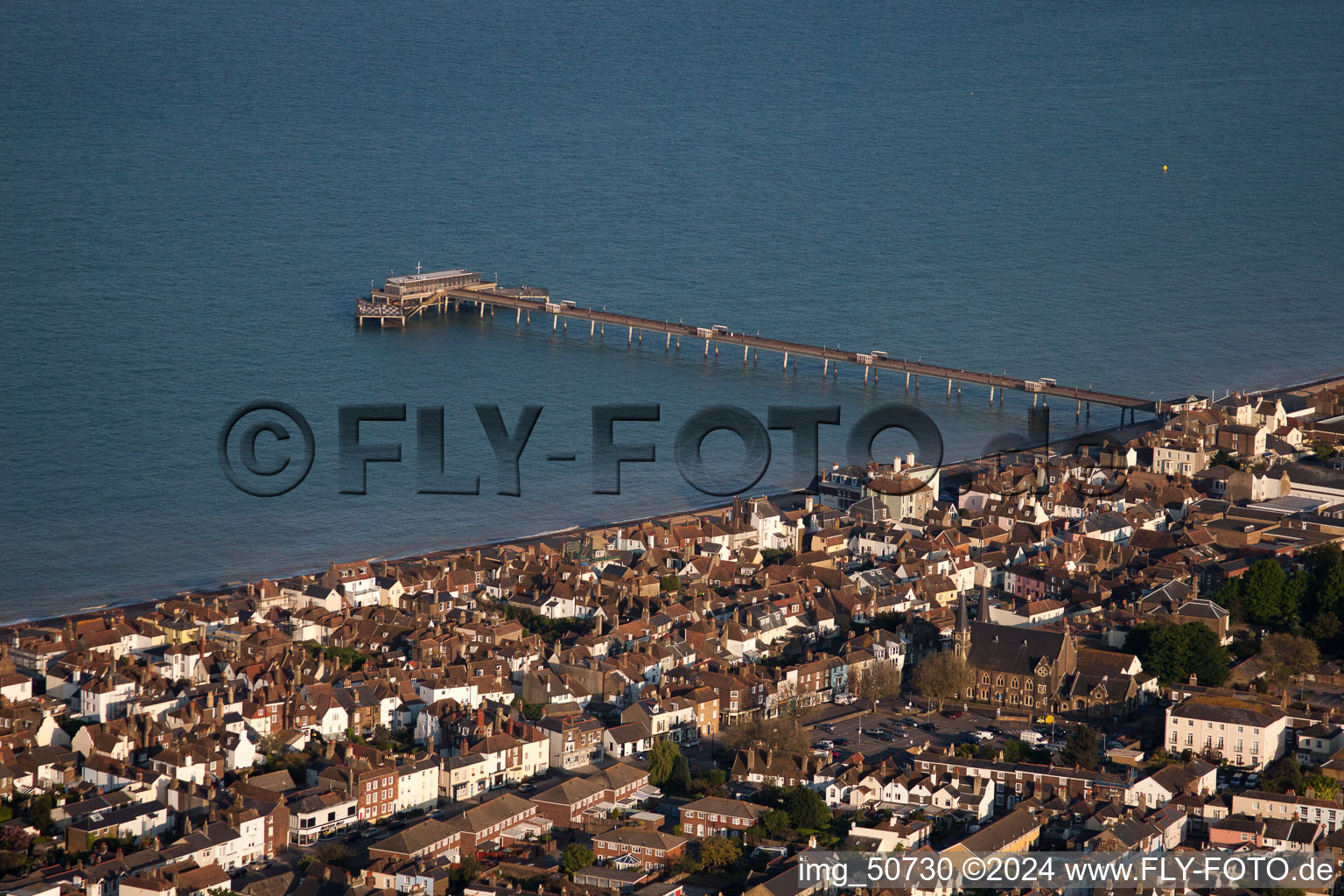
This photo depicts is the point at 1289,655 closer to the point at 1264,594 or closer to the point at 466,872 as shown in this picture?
the point at 1264,594

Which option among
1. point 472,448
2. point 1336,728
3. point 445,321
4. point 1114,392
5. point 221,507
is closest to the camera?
point 1336,728

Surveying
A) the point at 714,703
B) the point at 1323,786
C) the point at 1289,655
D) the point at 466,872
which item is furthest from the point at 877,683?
the point at 466,872

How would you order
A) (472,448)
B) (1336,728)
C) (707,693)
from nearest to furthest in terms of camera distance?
(1336,728), (707,693), (472,448)

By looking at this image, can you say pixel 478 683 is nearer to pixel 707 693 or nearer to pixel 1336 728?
pixel 707 693

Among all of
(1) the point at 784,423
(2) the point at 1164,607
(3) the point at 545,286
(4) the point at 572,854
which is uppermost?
(3) the point at 545,286

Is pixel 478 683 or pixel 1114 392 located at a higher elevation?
pixel 1114 392

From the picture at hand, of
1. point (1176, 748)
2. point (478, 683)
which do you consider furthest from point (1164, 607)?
point (478, 683)

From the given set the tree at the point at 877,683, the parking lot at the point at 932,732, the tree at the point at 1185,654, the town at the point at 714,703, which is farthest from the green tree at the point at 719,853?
the tree at the point at 1185,654

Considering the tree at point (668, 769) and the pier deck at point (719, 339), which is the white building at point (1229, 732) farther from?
the pier deck at point (719, 339)
